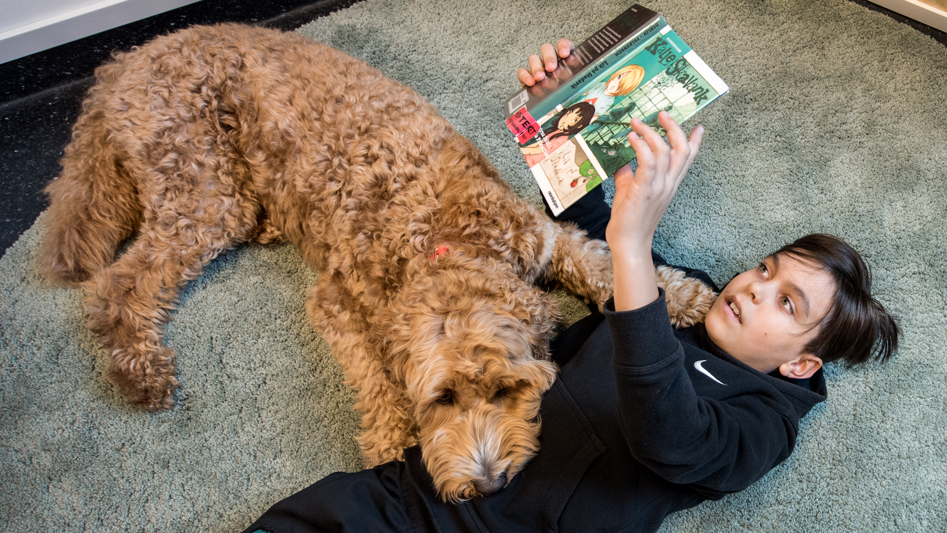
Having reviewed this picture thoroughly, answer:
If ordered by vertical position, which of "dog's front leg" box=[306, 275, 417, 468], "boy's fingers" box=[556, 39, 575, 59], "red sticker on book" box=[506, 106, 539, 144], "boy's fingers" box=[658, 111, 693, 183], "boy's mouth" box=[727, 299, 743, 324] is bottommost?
"dog's front leg" box=[306, 275, 417, 468]

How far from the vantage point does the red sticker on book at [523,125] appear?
150 centimetres

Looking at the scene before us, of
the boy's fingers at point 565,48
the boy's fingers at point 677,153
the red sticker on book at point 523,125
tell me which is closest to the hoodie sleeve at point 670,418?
the boy's fingers at point 677,153

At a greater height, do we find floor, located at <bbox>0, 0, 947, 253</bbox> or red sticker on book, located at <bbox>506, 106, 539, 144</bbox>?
red sticker on book, located at <bbox>506, 106, 539, 144</bbox>

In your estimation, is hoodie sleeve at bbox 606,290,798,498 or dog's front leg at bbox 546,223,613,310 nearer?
hoodie sleeve at bbox 606,290,798,498

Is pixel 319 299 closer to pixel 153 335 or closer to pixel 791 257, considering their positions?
pixel 153 335

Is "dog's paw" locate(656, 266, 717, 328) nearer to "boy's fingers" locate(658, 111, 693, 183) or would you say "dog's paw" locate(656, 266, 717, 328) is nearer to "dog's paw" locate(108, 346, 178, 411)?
"boy's fingers" locate(658, 111, 693, 183)

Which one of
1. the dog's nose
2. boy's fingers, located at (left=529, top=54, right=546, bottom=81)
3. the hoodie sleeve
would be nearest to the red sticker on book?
boy's fingers, located at (left=529, top=54, right=546, bottom=81)

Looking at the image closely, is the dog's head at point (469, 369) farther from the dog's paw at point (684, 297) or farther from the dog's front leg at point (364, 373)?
the dog's paw at point (684, 297)

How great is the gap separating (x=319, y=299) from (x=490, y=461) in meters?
0.96

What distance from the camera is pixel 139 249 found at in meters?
2.05

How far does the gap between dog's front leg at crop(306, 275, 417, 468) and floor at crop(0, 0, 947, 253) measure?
58.8 inches

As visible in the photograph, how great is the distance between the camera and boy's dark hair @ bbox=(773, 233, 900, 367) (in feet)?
5.40

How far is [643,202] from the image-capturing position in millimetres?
1146

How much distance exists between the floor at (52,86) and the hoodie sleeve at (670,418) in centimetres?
239
